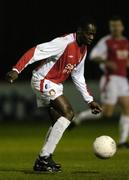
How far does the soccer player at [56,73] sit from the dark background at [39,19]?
57.7ft

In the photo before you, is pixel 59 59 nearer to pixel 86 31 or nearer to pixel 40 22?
pixel 86 31

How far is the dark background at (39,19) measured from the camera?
2920cm

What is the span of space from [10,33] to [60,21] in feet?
6.14

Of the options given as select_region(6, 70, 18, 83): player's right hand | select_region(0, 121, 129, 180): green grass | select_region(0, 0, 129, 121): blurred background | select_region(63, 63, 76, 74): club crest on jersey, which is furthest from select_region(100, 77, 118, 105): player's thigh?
select_region(0, 0, 129, 121): blurred background

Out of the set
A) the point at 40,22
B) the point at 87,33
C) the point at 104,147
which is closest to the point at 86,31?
the point at 87,33

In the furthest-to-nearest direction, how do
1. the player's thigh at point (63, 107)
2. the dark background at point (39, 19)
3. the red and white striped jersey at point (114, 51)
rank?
the dark background at point (39, 19), the red and white striped jersey at point (114, 51), the player's thigh at point (63, 107)

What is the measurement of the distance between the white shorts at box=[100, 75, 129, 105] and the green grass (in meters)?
1.01

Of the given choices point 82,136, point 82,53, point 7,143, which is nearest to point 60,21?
point 82,136

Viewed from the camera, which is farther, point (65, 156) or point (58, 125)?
point (65, 156)

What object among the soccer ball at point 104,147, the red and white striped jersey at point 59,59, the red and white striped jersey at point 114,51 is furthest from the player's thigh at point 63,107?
the red and white striped jersey at point 114,51

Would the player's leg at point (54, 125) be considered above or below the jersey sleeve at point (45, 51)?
below

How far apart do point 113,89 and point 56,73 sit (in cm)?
543

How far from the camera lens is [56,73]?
11.2 m

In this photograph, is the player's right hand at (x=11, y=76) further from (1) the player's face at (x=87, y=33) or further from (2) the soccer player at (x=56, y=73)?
(1) the player's face at (x=87, y=33)
